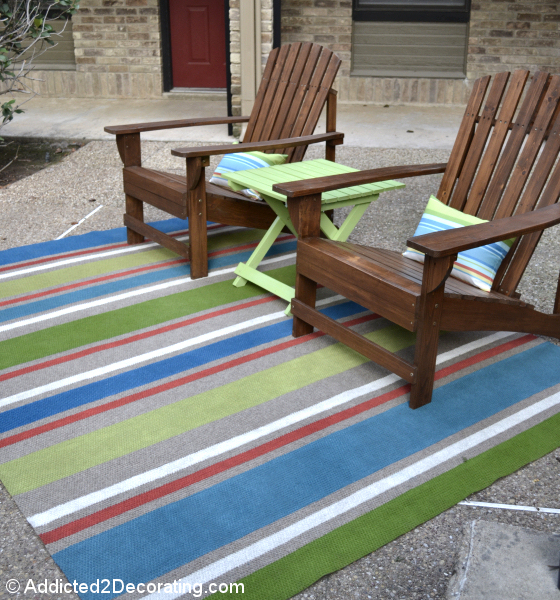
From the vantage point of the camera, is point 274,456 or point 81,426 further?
point 81,426

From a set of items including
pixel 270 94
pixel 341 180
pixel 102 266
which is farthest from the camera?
pixel 270 94

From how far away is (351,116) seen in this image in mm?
6836

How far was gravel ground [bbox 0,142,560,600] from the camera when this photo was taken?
5.37 feet

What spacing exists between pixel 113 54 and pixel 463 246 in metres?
6.66

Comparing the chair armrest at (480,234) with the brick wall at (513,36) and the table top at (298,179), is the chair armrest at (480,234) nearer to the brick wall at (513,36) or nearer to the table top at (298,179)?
the table top at (298,179)

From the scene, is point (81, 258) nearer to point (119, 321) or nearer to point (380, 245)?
point (119, 321)

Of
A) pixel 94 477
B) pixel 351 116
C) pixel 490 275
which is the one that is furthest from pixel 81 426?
pixel 351 116

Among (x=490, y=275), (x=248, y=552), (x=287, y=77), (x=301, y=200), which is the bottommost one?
(x=248, y=552)

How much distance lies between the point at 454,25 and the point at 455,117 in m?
1.24

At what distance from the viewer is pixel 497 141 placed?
9.21 ft

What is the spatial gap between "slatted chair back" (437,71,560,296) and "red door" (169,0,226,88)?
16.9 feet

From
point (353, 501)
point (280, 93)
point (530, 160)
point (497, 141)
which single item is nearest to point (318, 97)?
point (280, 93)

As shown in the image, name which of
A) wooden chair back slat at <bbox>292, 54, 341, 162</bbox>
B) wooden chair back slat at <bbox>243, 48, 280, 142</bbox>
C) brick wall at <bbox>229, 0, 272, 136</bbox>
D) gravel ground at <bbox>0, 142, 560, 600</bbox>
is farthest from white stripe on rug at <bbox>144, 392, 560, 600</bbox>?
brick wall at <bbox>229, 0, 272, 136</bbox>

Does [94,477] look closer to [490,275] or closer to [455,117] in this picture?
[490,275]
